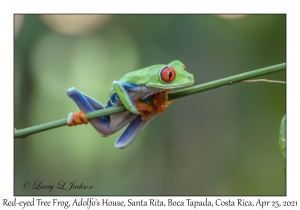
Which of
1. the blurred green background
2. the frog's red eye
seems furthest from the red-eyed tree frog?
the blurred green background

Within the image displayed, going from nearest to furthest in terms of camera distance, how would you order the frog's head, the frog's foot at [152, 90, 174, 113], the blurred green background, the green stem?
the green stem < the frog's head < the frog's foot at [152, 90, 174, 113] < the blurred green background

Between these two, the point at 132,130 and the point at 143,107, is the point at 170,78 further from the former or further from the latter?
the point at 132,130

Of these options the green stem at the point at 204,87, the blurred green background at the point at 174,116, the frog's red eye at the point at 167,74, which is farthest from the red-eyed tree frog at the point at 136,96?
the blurred green background at the point at 174,116

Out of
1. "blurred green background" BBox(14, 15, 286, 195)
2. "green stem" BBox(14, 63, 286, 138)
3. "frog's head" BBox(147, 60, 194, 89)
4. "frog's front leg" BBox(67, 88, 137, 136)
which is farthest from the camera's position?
"blurred green background" BBox(14, 15, 286, 195)

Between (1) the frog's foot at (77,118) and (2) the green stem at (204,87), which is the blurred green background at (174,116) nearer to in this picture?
(1) the frog's foot at (77,118)

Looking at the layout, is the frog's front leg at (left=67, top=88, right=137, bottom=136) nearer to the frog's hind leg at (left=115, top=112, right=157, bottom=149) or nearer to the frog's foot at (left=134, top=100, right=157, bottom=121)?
the frog's hind leg at (left=115, top=112, right=157, bottom=149)

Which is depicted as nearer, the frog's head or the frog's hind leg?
the frog's head
